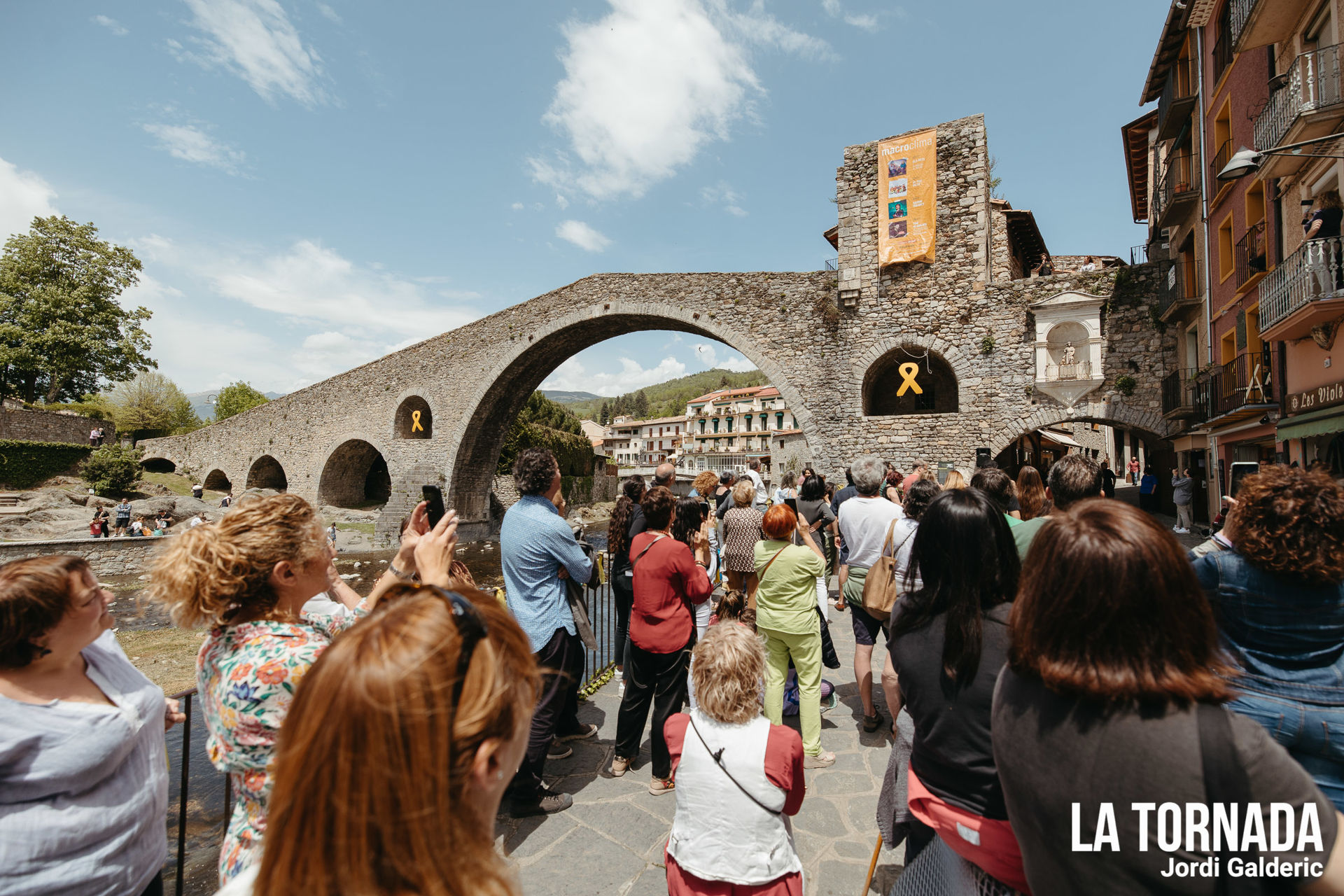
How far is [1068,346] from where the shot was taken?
12.7 m

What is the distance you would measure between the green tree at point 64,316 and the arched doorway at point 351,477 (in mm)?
14294

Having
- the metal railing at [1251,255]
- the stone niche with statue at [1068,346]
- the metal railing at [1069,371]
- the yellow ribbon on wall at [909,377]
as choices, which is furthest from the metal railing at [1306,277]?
the yellow ribbon on wall at [909,377]

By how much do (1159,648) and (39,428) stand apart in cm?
3997

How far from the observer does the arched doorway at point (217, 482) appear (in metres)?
33.4

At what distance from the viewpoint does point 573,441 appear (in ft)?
128

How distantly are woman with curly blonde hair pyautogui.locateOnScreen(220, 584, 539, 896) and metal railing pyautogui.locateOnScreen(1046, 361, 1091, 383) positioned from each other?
14.3m

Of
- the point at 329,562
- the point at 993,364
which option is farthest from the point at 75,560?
the point at 993,364

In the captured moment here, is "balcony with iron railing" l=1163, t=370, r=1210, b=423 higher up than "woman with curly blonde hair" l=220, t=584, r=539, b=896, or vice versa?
"balcony with iron railing" l=1163, t=370, r=1210, b=423

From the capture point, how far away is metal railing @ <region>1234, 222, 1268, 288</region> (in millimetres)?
9648

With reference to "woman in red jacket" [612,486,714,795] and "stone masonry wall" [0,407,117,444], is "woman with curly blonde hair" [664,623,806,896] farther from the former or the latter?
"stone masonry wall" [0,407,117,444]

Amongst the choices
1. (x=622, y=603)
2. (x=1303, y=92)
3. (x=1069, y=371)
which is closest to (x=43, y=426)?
(x=622, y=603)

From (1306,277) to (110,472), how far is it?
34.9m

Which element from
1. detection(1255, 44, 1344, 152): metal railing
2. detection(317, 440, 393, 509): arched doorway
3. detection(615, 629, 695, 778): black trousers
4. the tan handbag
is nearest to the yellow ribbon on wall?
detection(1255, 44, 1344, 152): metal railing

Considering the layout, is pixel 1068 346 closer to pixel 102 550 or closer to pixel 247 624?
pixel 247 624
